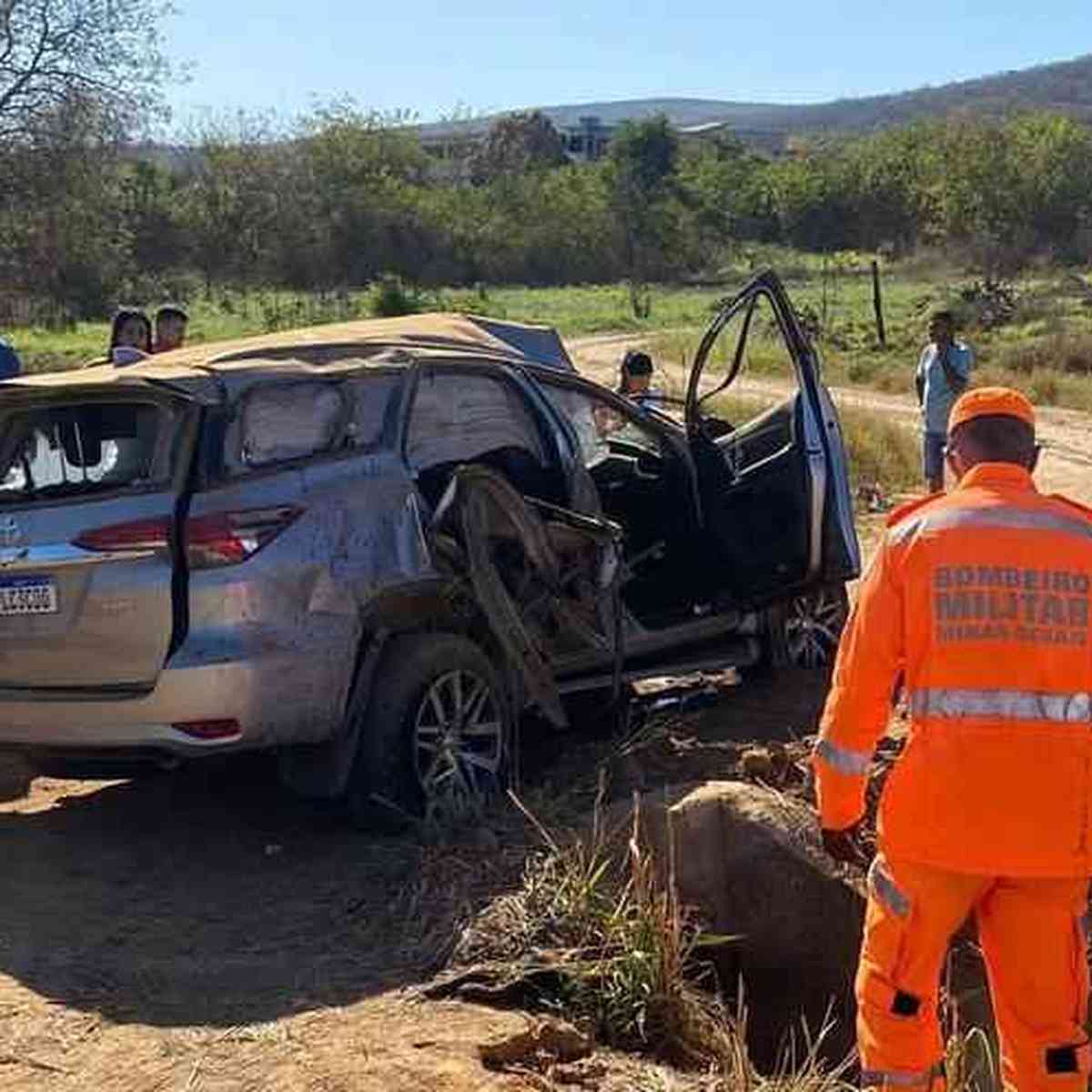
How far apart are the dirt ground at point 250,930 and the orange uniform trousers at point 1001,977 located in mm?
679

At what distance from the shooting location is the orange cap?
397cm

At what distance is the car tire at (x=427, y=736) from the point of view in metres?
5.97

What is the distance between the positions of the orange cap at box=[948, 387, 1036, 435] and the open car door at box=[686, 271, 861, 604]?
3378 millimetres

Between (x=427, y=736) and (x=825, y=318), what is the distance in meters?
34.9

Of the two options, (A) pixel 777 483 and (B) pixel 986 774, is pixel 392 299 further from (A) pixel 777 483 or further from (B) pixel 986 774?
(B) pixel 986 774

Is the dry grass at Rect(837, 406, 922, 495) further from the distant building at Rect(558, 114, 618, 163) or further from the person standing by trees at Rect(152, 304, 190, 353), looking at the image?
the distant building at Rect(558, 114, 618, 163)

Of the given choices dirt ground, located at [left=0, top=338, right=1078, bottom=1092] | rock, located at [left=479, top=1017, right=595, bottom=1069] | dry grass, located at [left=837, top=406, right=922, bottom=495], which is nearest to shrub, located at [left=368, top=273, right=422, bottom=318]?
dry grass, located at [left=837, top=406, right=922, bottom=495]

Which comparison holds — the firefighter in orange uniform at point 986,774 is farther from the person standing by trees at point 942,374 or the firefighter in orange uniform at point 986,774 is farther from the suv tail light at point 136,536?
the person standing by trees at point 942,374

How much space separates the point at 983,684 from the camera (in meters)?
3.80

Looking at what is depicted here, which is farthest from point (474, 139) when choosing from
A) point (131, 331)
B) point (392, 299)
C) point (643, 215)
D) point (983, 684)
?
point (983, 684)

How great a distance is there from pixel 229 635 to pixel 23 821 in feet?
4.67

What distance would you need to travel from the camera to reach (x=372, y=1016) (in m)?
4.65

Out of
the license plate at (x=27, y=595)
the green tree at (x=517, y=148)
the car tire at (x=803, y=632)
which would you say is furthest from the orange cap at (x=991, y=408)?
the green tree at (x=517, y=148)

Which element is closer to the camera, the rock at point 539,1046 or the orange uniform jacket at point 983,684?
the orange uniform jacket at point 983,684
